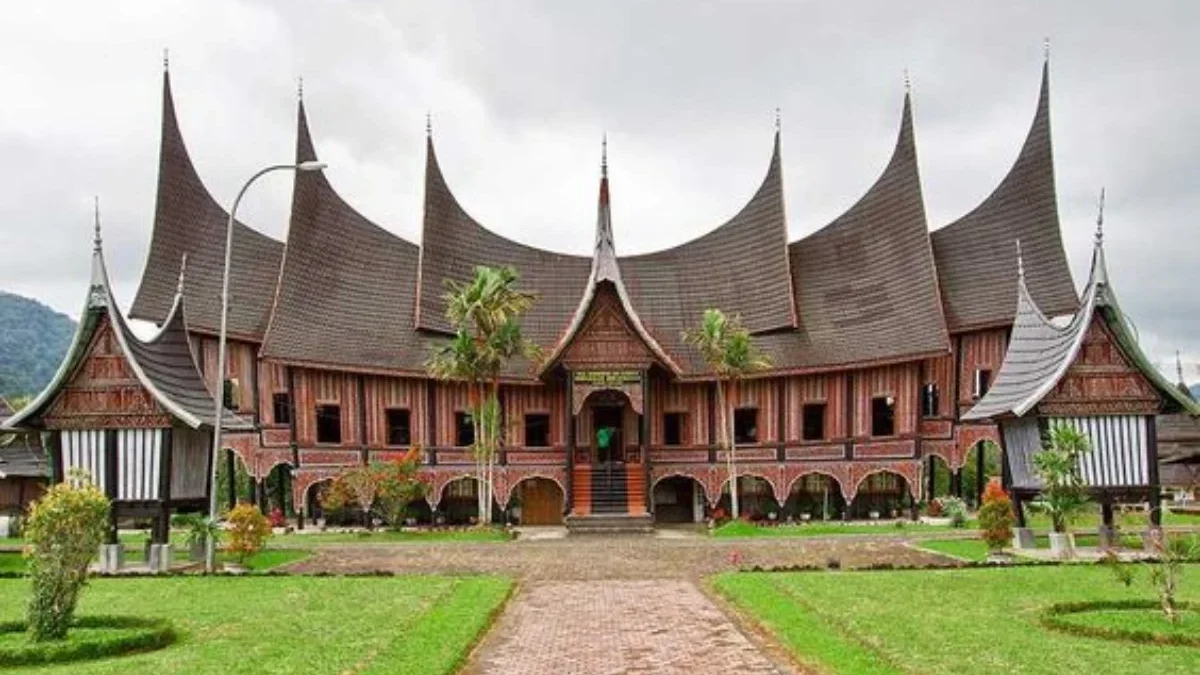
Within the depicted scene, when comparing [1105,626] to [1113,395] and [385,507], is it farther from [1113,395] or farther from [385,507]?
[385,507]

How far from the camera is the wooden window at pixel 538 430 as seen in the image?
39594 millimetres

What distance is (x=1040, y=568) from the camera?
63.1ft

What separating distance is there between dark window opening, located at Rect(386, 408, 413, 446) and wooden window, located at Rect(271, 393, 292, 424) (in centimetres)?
326

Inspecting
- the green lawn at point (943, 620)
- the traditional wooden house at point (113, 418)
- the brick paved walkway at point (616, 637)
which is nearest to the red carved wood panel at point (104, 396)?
the traditional wooden house at point (113, 418)

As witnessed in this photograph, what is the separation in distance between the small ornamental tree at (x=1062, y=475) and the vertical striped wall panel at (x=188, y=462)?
17310 millimetres

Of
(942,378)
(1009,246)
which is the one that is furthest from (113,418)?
(1009,246)

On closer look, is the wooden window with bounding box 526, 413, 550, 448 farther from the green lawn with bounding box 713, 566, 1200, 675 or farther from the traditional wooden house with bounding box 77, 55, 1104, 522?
the green lawn with bounding box 713, 566, 1200, 675

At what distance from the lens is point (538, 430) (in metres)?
39.8

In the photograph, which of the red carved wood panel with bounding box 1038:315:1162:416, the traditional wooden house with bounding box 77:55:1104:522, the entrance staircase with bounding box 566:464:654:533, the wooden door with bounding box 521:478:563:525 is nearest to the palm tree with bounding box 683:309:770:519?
the traditional wooden house with bounding box 77:55:1104:522

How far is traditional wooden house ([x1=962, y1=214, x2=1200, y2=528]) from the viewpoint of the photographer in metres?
24.2

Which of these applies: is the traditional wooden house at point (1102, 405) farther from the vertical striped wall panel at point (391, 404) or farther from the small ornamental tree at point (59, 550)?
the vertical striped wall panel at point (391, 404)

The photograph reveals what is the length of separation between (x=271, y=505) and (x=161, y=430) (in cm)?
1794

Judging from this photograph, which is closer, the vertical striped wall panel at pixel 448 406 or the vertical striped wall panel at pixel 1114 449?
the vertical striped wall panel at pixel 1114 449

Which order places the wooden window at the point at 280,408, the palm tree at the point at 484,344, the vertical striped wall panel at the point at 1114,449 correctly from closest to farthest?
the vertical striped wall panel at the point at 1114,449 < the palm tree at the point at 484,344 < the wooden window at the point at 280,408
